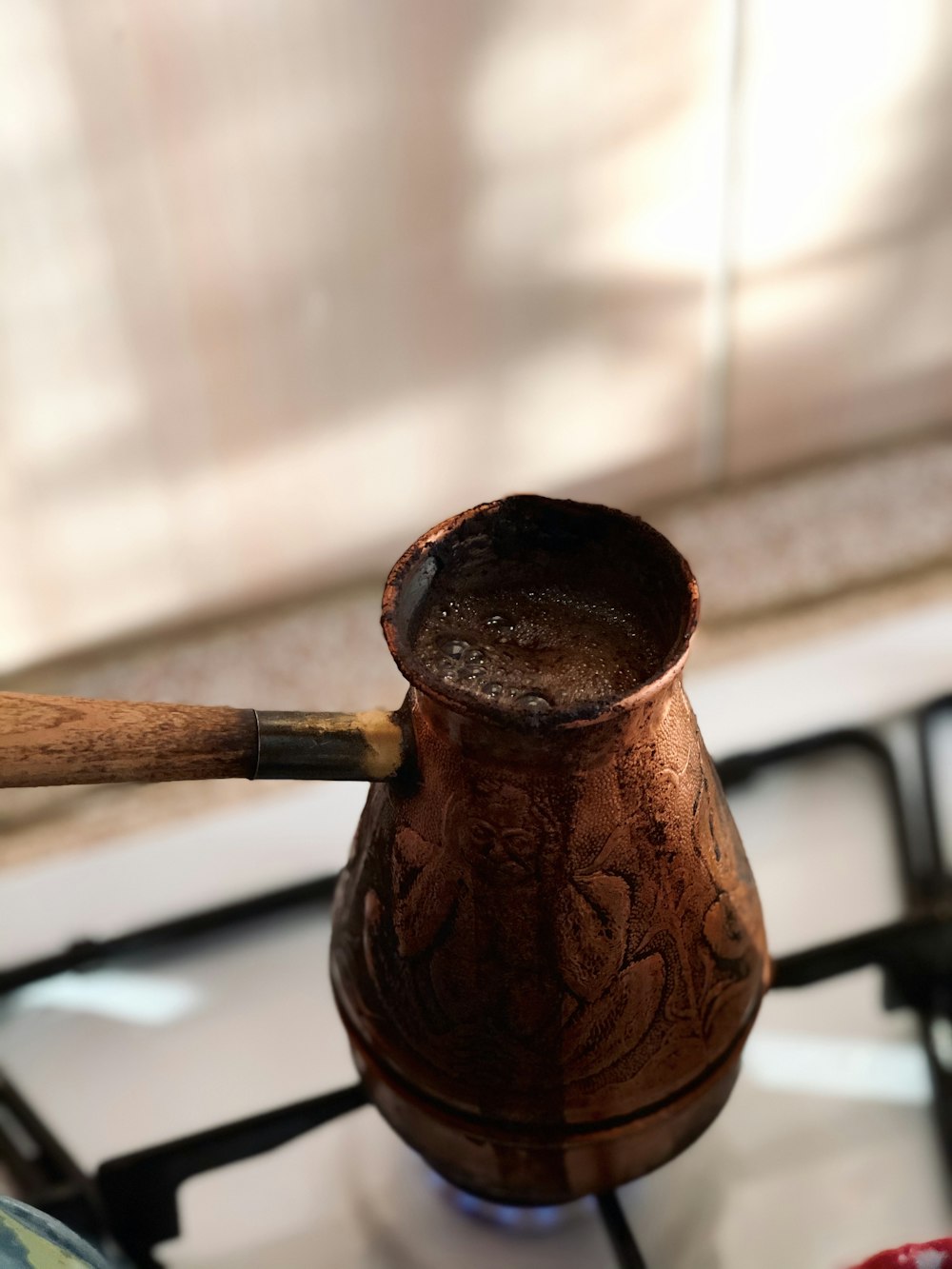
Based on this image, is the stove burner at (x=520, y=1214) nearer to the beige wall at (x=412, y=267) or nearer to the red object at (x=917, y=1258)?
the red object at (x=917, y=1258)

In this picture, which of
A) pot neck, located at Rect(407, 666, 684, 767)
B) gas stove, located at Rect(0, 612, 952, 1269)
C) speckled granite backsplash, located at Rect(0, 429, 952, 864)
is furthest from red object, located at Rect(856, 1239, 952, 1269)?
speckled granite backsplash, located at Rect(0, 429, 952, 864)

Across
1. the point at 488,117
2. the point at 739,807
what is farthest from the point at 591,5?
the point at 739,807

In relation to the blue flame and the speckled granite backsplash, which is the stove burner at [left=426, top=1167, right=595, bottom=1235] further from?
the speckled granite backsplash

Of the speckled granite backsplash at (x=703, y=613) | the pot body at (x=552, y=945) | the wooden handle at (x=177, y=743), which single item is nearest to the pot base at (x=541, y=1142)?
the pot body at (x=552, y=945)

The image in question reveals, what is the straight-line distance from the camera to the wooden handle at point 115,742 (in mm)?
274

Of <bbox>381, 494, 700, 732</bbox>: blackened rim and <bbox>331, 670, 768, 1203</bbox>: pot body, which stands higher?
<bbox>381, 494, 700, 732</bbox>: blackened rim

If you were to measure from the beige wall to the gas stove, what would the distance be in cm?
16

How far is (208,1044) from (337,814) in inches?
3.8

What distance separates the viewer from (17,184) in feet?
1.58

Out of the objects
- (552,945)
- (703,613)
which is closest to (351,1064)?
(552,945)

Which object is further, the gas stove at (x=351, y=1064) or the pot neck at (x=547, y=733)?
the gas stove at (x=351, y=1064)

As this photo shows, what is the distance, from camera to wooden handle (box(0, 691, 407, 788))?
275mm

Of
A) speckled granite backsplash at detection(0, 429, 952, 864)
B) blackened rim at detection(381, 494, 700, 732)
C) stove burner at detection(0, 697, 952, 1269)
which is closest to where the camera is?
blackened rim at detection(381, 494, 700, 732)

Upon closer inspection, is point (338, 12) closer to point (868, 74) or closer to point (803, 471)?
point (868, 74)
